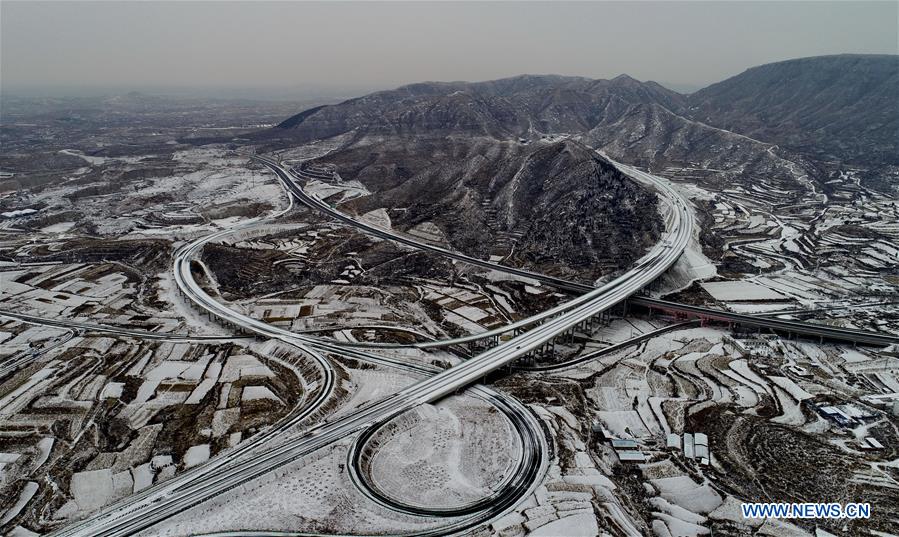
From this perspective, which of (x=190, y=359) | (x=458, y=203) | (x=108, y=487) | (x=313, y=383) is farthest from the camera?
(x=458, y=203)

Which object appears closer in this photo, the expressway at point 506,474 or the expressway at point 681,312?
the expressway at point 506,474

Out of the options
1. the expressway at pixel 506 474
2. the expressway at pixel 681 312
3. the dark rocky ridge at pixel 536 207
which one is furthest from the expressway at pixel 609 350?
the dark rocky ridge at pixel 536 207

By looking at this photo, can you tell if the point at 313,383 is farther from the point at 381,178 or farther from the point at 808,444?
the point at 381,178

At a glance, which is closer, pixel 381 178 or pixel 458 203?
pixel 458 203

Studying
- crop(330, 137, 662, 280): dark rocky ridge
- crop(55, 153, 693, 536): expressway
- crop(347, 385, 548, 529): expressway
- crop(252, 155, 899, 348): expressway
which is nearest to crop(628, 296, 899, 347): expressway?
crop(252, 155, 899, 348): expressway

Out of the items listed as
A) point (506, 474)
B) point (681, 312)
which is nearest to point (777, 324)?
point (681, 312)

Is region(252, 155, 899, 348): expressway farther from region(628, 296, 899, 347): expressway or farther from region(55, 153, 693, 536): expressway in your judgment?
region(55, 153, 693, 536): expressway

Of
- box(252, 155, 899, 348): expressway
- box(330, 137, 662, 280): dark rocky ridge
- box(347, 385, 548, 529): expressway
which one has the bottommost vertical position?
box(347, 385, 548, 529): expressway

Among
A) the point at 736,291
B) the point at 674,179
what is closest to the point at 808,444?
the point at 736,291

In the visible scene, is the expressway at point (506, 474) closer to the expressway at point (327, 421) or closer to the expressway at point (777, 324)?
the expressway at point (327, 421)
